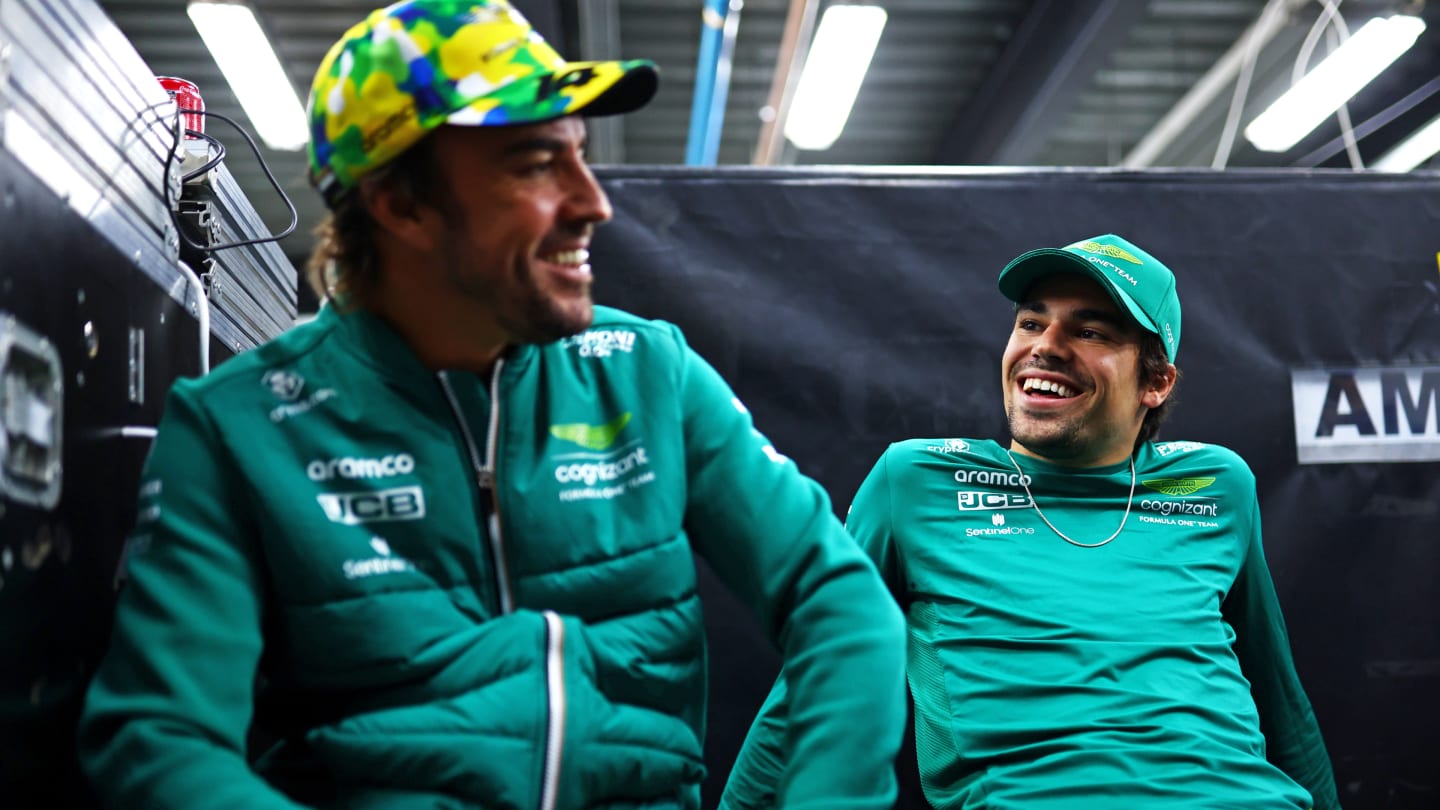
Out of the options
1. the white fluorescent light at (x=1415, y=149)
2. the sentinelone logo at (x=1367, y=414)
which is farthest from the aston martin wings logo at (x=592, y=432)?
the white fluorescent light at (x=1415, y=149)

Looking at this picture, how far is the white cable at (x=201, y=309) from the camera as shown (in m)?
1.56

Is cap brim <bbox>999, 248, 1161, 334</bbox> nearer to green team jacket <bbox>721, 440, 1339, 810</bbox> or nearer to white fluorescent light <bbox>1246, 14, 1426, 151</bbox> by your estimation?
green team jacket <bbox>721, 440, 1339, 810</bbox>

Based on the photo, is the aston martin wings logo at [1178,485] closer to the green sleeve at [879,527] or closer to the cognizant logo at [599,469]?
the green sleeve at [879,527]

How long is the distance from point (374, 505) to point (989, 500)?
1.09m

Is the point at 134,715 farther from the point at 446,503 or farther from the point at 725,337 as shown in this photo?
the point at 725,337

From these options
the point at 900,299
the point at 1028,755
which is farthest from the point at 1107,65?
the point at 1028,755

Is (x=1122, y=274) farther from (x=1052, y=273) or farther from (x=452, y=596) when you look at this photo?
(x=452, y=596)

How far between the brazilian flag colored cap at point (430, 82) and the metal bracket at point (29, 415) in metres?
0.32

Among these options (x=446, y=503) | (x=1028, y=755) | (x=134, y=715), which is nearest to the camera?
(x=134, y=715)

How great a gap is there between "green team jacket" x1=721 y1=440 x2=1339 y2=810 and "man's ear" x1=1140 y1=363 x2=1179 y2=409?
109 mm

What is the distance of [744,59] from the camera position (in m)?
6.43

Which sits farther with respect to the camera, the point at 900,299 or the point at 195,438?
the point at 900,299

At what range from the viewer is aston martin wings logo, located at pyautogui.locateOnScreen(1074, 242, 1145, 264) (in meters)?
1.99

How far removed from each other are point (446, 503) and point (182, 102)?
885mm
